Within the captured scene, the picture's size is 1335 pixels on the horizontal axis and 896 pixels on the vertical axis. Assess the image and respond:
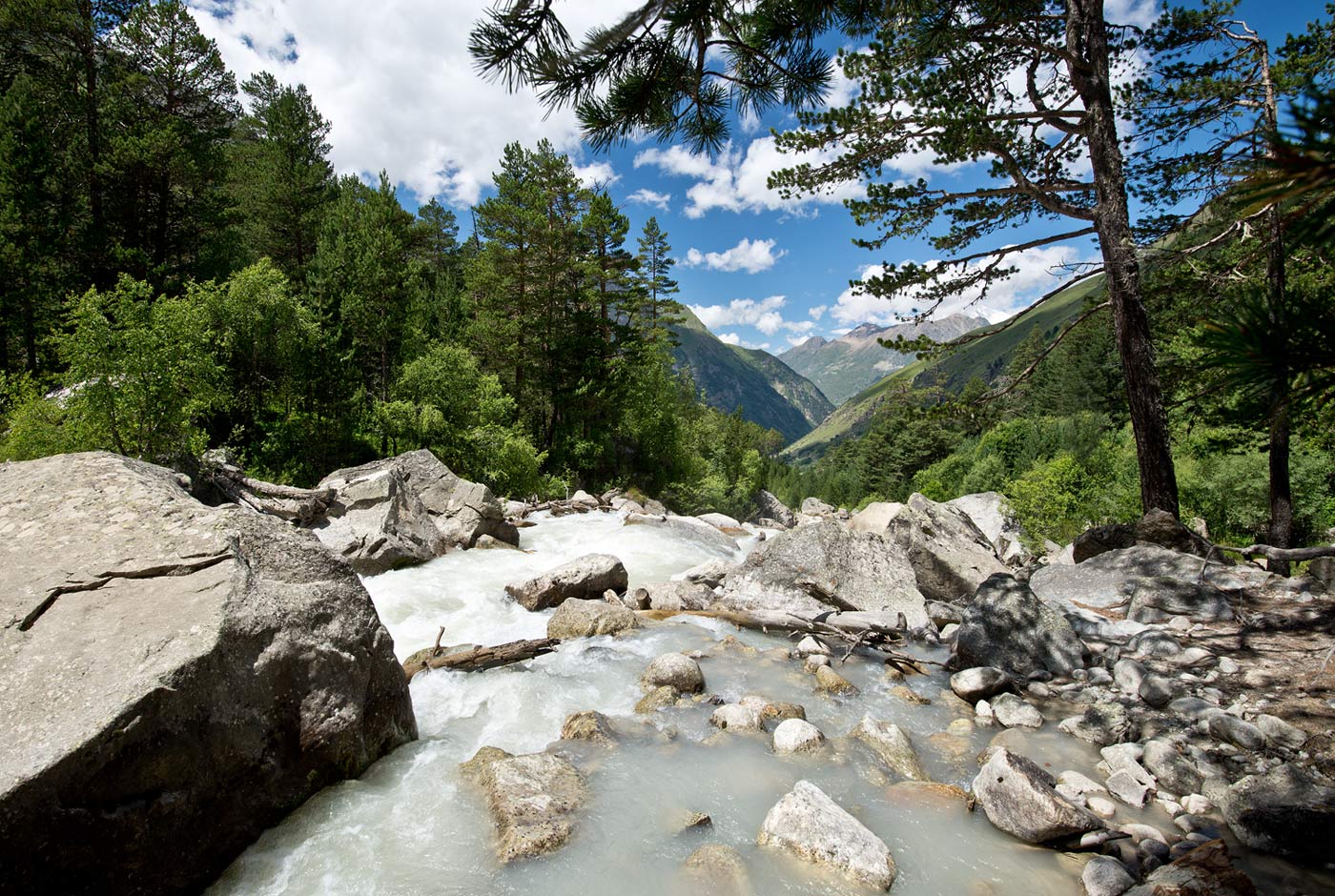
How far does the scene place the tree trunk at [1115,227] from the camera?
8508 mm

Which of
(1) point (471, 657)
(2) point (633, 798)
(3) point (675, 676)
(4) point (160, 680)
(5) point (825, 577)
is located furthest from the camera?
(5) point (825, 577)

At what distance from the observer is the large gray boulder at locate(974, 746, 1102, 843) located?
4.41 metres

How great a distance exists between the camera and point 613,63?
4.70 m

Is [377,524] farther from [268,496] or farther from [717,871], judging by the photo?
[717,871]

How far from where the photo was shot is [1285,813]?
4098mm

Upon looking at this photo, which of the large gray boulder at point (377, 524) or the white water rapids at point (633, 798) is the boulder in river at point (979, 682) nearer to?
the white water rapids at point (633, 798)

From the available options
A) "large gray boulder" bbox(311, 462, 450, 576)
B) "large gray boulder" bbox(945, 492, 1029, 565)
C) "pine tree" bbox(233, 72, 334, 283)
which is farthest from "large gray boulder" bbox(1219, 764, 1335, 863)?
"pine tree" bbox(233, 72, 334, 283)

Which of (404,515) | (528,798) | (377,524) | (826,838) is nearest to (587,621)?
(528,798)

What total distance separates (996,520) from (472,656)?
24.4m

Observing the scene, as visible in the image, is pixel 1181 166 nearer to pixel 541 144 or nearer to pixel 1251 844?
pixel 1251 844

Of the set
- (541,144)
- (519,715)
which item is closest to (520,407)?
(541,144)

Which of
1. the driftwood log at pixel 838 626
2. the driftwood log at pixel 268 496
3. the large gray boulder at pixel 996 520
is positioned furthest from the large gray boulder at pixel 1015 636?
the driftwood log at pixel 268 496

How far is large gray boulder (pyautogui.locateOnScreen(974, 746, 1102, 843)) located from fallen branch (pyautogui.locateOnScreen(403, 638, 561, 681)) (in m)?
6.10

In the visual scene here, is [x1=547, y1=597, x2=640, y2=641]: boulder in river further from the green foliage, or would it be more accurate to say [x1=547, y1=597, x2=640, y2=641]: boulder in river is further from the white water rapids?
the green foliage
